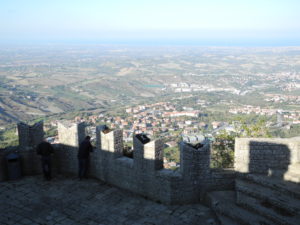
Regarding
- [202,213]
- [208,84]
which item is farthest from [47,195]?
[208,84]

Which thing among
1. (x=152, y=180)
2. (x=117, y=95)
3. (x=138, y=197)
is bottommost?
(x=117, y=95)

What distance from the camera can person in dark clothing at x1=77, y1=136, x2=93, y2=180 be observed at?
8.38 meters

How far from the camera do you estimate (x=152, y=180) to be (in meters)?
7.30

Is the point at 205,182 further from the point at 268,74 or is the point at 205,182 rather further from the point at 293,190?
the point at 268,74

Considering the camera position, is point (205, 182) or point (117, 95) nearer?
point (205, 182)

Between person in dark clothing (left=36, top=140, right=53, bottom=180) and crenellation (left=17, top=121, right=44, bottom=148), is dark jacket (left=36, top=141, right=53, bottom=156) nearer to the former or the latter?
person in dark clothing (left=36, top=140, right=53, bottom=180)

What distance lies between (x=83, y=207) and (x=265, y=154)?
4392mm

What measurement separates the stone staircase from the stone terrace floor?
1.22 feet

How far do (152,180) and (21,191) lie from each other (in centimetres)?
350

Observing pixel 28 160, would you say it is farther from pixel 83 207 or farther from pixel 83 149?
pixel 83 207

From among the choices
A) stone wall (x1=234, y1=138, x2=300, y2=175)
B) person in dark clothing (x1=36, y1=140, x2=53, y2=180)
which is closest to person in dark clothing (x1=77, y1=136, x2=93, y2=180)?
person in dark clothing (x1=36, y1=140, x2=53, y2=180)

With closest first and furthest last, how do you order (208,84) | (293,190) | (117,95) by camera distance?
(293,190) < (117,95) < (208,84)

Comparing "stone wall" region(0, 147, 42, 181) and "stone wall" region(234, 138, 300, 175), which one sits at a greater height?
"stone wall" region(234, 138, 300, 175)

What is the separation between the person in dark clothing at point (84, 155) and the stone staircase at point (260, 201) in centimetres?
353
